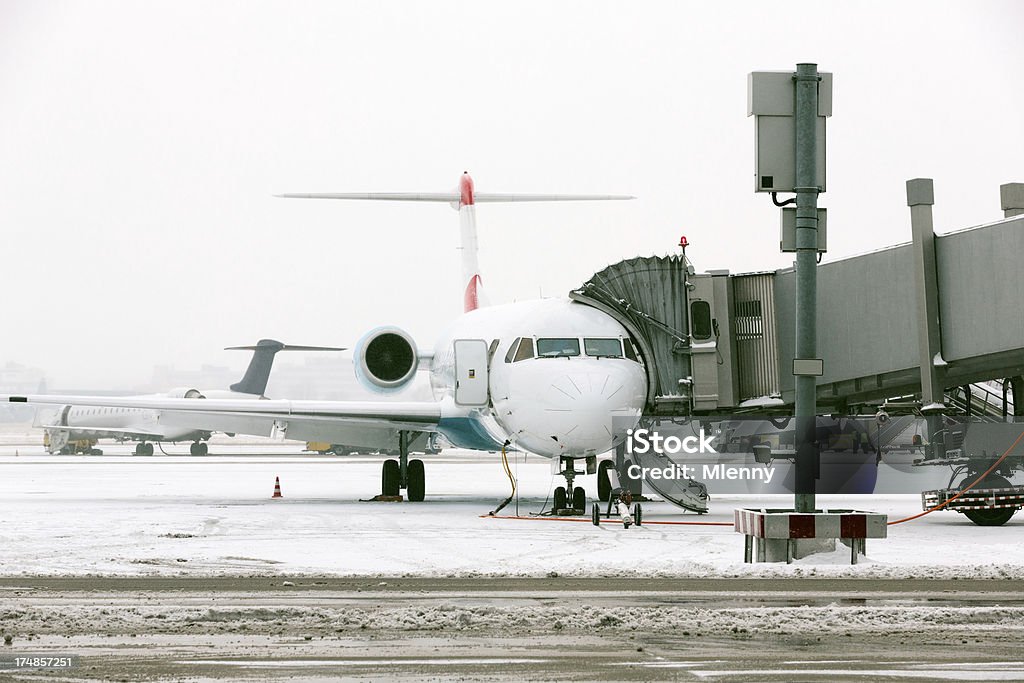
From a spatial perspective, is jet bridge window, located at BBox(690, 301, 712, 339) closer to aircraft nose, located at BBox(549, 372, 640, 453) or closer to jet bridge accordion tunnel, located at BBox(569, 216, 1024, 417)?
jet bridge accordion tunnel, located at BBox(569, 216, 1024, 417)

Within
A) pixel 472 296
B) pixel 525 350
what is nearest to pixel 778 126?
pixel 525 350

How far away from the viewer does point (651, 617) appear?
927 cm

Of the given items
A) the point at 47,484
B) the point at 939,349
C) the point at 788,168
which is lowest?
the point at 47,484

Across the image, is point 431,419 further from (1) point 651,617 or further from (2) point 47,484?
(1) point 651,617

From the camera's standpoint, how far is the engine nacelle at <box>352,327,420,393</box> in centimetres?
2602

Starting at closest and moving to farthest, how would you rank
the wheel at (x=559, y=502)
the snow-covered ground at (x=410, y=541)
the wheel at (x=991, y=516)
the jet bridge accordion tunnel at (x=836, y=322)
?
the snow-covered ground at (x=410, y=541) → the jet bridge accordion tunnel at (x=836, y=322) → the wheel at (x=991, y=516) → the wheel at (x=559, y=502)

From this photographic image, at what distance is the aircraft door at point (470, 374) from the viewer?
73.8ft

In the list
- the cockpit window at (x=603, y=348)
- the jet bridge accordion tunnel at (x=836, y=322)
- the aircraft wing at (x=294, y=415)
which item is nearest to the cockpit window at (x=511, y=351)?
the cockpit window at (x=603, y=348)

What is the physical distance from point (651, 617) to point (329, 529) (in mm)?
9511

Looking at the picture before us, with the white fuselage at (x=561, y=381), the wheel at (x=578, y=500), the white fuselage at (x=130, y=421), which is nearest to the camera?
the white fuselage at (x=561, y=381)

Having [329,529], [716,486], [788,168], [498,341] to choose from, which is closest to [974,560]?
[788,168]

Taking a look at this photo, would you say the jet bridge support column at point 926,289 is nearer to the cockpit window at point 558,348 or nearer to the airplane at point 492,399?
the airplane at point 492,399

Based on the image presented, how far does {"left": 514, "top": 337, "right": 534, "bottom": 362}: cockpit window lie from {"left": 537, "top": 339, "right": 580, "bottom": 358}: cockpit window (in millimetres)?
158

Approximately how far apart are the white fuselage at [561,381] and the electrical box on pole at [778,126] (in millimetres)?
8581
